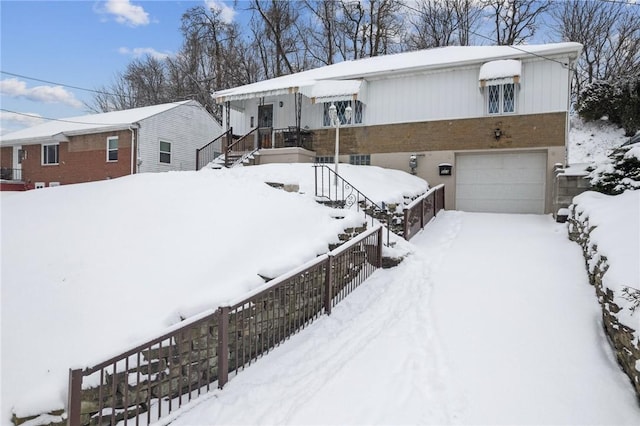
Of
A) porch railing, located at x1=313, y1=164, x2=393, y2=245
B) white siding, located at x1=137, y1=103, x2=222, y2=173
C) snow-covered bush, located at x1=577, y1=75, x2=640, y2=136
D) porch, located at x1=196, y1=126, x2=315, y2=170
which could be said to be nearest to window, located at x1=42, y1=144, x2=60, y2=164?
white siding, located at x1=137, y1=103, x2=222, y2=173

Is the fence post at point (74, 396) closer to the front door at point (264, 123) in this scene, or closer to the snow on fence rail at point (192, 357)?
the snow on fence rail at point (192, 357)

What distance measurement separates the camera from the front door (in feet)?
58.6

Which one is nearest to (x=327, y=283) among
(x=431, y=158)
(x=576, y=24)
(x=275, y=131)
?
(x=431, y=158)

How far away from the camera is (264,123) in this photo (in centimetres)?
1877

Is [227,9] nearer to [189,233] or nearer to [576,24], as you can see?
[576,24]

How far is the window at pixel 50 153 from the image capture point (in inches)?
915

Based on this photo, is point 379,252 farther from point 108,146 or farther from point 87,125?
point 87,125

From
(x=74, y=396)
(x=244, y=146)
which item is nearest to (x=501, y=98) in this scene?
(x=244, y=146)

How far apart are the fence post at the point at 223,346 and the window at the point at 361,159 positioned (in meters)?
13.0

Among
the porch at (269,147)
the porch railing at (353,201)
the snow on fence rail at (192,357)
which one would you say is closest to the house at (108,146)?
the porch at (269,147)

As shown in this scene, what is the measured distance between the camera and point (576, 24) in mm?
25469

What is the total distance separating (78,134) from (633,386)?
82.6ft

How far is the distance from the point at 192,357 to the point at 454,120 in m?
13.5

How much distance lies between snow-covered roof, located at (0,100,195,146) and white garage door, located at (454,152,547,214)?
15.9 meters
